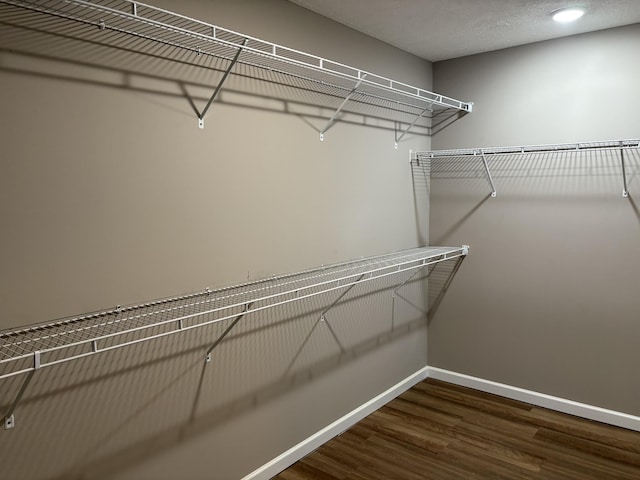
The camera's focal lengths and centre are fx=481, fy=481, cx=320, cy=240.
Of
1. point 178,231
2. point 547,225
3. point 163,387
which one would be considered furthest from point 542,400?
point 178,231

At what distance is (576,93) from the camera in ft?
8.93

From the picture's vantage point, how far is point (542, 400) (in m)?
2.95

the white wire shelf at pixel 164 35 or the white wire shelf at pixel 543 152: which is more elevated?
the white wire shelf at pixel 164 35

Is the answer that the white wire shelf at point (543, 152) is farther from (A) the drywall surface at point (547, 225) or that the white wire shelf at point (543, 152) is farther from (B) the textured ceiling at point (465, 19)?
(B) the textured ceiling at point (465, 19)

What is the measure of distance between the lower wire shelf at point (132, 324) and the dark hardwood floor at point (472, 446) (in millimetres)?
851

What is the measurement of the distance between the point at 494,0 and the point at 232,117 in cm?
129

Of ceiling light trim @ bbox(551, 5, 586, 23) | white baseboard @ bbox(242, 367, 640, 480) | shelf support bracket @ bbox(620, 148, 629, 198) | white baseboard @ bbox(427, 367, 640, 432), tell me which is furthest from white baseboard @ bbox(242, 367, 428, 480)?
ceiling light trim @ bbox(551, 5, 586, 23)

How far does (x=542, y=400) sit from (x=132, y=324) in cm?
251

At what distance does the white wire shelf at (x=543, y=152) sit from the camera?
8.36 ft

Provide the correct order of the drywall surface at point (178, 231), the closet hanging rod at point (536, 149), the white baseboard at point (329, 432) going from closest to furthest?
the drywall surface at point (178, 231) < the white baseboard at point (329, 432) < the closet hanging rod at point (536, 149)

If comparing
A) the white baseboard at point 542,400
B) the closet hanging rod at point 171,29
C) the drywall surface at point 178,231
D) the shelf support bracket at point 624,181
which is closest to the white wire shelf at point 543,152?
the shelf support bracket at point 624,181

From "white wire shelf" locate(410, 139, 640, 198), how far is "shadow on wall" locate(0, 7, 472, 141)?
0.76 m

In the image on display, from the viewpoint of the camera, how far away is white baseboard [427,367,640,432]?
2.70m

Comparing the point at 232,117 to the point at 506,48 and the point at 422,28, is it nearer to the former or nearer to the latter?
the point at 422,28
